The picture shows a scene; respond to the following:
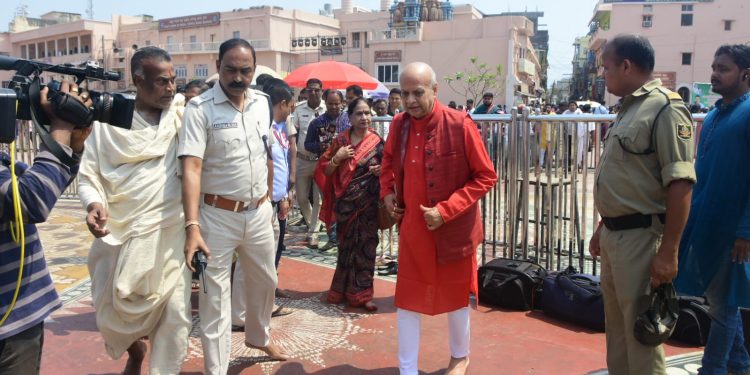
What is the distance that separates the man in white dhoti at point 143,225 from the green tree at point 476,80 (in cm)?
4203

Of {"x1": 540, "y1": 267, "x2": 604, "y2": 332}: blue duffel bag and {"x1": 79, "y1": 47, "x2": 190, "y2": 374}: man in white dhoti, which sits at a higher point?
{"x1": 79, "y1": 47, "x2": 190, "y2": 374}: man in white dhoti

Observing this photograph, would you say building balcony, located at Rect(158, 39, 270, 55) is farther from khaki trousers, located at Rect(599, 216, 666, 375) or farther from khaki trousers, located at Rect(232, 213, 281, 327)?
khaki trousers, located at Rect(599, 216, 666, 375)

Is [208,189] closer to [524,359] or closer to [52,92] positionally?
[52,92]

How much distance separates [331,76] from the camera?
10.2 m

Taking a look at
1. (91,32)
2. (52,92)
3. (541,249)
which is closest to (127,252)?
(52,92)

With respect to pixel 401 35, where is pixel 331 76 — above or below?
below

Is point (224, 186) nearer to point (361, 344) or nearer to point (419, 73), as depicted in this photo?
point (419, 73)

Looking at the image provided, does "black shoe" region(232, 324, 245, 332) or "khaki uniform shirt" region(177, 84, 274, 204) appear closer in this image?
"khaki uniform shirt" region(177, 84, 274, 204)

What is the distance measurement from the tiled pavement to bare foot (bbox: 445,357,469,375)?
0.21m

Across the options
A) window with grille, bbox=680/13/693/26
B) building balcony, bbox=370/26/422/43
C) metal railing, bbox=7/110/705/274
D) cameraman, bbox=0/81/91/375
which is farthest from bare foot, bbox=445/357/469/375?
window with grille, bbox=680/13/693/26

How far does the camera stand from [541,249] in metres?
5.51

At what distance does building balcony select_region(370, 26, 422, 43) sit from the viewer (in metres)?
46.5

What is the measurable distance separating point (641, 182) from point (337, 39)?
50.0 meters

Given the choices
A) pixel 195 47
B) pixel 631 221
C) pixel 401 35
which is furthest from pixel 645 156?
pixel 195 47
